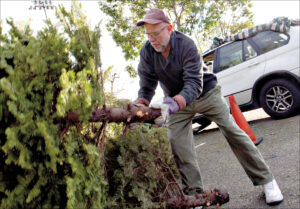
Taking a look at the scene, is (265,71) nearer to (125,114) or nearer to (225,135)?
(225,135)

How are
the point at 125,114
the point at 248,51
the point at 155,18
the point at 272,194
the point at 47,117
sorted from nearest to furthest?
1. the point at 47,117
2. the point at 125,114
3. the point at 155,18
4. the point at 272,194
5. the point at 248,51

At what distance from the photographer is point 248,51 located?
657 centimetres

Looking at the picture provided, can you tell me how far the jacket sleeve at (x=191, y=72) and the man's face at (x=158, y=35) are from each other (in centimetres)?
20

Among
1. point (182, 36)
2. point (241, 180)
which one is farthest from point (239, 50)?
point (182, 36)

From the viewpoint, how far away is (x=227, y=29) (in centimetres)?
1806

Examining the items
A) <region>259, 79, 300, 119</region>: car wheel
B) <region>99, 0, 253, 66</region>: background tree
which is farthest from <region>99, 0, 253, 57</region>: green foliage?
<region>259, 79, 300, 119</region>: car wheel

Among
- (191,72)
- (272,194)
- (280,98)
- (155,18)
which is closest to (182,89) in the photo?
(191,72)

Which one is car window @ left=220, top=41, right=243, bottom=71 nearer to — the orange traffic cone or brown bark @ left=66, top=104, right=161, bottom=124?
the orange traffic cone

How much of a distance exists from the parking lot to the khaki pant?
24 cm

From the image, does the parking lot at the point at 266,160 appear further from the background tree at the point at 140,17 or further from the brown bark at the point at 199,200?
the background tree at the point at 140,17

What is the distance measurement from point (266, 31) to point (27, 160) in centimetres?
613

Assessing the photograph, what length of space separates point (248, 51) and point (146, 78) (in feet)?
14.4

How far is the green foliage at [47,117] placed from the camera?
52.4 inches

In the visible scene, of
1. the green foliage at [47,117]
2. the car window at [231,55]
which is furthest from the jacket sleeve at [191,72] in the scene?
the car window at [231,55]
